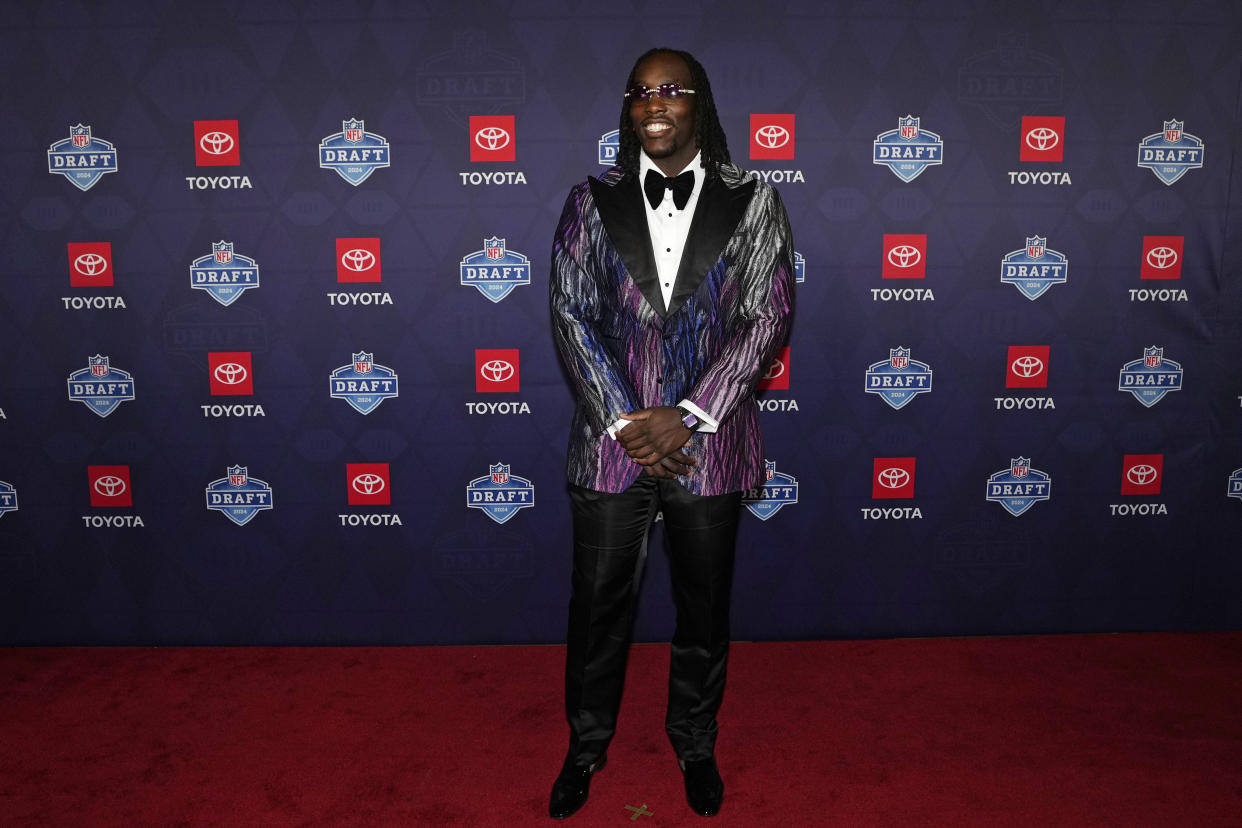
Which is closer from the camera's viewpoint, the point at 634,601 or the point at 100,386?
the point at 634,601

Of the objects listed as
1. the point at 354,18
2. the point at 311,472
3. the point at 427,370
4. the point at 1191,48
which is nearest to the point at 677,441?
the point at 427,370

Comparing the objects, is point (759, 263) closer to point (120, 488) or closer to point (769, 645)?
point (769, 645)

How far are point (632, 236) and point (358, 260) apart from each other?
1.22m

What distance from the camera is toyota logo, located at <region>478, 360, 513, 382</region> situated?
9.23ft

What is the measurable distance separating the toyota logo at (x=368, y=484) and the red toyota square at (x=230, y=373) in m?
0.45

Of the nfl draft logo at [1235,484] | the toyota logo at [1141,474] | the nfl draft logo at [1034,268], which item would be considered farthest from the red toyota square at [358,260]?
the nfl draft logo at [1235,484]

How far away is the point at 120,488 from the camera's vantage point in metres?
2.87

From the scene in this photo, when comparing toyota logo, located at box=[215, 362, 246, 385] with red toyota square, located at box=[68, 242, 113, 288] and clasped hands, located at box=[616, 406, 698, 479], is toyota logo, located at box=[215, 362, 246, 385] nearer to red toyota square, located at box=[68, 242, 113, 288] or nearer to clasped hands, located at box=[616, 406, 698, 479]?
red toyota square, located at box=[68, 242, 113, 288]

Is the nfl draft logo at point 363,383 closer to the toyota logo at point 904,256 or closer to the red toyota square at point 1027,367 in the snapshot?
the toyota logo at point 904,256

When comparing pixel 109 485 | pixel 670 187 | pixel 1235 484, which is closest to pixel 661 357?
pixel 670 187

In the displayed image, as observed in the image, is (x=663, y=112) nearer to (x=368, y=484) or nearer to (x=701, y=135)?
(x=701, y=135)

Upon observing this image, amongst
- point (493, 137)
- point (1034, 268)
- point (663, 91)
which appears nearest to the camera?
point (663, 91)

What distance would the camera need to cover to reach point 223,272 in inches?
109

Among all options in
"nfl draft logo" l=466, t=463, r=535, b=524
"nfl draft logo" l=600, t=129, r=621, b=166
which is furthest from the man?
"nfl draft logo" l=466, t=463, r=535, b=524
